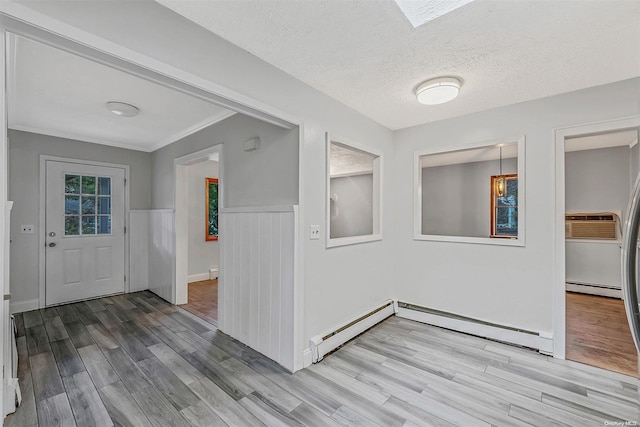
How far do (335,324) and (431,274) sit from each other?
1.31 meters

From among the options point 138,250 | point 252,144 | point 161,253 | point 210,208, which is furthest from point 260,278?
point 210,208

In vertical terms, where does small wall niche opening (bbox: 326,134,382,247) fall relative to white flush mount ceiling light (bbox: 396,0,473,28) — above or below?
below

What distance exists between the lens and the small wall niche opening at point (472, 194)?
525cm

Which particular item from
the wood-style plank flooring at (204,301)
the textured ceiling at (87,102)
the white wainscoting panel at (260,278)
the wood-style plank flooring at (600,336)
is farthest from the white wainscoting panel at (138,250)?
the wood-style plank flooring at (600,336)

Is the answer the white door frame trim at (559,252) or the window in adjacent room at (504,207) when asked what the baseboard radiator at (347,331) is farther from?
the window in adjacent room at (504,207)

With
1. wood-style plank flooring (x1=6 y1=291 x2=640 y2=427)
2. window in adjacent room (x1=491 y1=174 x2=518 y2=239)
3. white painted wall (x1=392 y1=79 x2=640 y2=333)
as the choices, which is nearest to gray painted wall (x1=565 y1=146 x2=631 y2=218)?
window in adjacent room (x1=491 y1=174 x2=518 y2=239)

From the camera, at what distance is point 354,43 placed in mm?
1776

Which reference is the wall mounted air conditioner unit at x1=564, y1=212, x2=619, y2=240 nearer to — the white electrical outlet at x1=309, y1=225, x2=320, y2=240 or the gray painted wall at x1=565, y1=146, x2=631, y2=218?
the gray painted wall at x1=565, y1=146, x2=631, y2=218

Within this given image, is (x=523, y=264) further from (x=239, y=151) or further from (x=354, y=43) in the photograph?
(x=239, y=151)

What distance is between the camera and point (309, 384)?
204 cm

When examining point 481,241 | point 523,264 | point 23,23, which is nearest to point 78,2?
point 23,23

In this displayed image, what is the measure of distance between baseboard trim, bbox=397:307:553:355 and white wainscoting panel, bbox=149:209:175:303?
3153mm

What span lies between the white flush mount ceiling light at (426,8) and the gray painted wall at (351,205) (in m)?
3.77

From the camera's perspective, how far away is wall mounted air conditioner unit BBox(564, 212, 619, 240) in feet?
14.0
